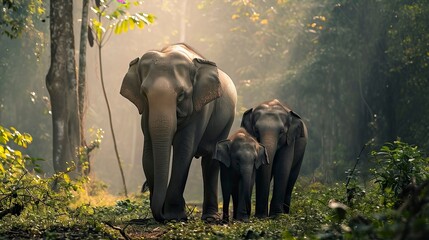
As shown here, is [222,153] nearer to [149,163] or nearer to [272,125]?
[149,163]

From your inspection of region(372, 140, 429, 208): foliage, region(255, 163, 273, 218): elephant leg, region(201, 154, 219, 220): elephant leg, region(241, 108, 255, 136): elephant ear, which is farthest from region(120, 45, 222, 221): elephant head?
region(372, 140, 429, 208): foliage

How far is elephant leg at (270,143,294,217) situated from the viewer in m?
12.8

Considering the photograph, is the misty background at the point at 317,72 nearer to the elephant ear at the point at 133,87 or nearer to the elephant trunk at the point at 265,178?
the elephant trunk at the point at 265,178

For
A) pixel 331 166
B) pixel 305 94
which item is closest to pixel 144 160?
pixel 331 166

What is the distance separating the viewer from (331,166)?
2622cm

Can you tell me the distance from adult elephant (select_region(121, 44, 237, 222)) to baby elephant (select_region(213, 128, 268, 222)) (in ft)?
1.48

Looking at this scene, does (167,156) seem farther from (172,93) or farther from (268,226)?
(268,226)

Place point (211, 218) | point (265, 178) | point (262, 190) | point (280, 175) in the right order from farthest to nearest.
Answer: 1. point (280, 175)
2. point (265, 178)
3. point (262, 190)
4. point (211, 218)

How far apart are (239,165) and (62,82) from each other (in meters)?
5.03

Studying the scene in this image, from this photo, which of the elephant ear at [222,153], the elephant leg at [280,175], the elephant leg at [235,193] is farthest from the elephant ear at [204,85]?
the elephant leg at [280,175]

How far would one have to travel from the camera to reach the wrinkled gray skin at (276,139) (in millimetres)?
12562

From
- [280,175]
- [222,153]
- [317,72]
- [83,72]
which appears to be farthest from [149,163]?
[317,72]

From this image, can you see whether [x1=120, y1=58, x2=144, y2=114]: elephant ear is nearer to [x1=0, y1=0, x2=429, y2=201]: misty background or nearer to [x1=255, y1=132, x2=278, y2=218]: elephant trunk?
[x1=255, y1=132, x2=278, y2=218]: elephant trunk

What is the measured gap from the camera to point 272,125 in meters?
12.9
